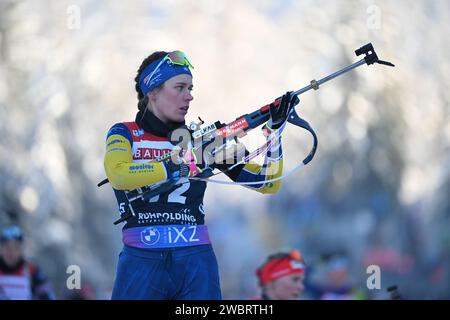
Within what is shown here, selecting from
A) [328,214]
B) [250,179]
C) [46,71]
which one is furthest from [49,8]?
[250,179]

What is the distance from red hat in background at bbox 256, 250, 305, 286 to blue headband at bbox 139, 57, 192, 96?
390cm

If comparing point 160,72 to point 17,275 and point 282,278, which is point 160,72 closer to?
point 282,278

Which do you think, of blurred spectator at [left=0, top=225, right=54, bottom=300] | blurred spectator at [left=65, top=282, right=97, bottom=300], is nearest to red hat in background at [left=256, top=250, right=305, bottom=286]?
blurred spectator at [left=0, top=225, right=54, bottom=300]

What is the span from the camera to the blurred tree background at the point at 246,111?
1739 centimetres

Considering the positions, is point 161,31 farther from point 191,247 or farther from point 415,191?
point 191,247

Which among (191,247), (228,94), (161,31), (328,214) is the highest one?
(161,31)

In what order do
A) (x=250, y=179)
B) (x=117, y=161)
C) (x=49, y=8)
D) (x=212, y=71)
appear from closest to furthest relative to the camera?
(x=117, y=161)
(x=250, y=179)
(x=49, y=8)
(x=212, y=71)

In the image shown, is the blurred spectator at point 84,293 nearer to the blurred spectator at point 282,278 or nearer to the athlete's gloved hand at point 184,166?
the blurred spectator at point 282,278

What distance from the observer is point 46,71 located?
17.7m

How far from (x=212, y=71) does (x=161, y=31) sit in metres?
1.51

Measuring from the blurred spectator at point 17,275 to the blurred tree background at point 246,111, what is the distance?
4593 millimetres

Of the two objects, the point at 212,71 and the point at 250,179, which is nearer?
the point at 250,179

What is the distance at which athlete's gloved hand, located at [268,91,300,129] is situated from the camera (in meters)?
5.61

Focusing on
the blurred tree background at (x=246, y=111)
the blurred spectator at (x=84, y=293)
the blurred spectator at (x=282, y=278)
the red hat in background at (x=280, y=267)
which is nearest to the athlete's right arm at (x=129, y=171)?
the blurred spectator at (x=282, y=278)
